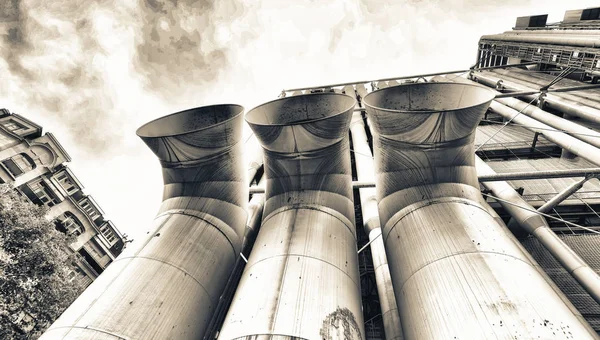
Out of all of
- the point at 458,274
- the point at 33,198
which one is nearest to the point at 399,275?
the point at 458,274

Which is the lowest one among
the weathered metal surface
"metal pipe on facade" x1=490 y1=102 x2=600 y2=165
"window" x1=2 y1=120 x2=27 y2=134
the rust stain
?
the rust stain

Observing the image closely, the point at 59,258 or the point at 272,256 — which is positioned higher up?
the point at 59,258

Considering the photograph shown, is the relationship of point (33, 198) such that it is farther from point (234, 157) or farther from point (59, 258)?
point (234, 157)

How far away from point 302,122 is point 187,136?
3.21 m

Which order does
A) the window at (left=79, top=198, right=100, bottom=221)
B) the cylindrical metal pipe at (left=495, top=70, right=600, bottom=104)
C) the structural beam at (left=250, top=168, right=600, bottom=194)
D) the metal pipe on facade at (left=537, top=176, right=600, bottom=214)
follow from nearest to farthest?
the structural beam at (left=250, top=168, right=600, bottom=194), the metal pipe on facade at (left=537, top=176, right=600, bottom=214), the cylindrical metal pipe at (left=495, top=70, right=600, bottom=104), the window at (left=79, top=198, right=100, bottom=221)

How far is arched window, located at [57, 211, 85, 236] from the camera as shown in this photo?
25250 millimetres

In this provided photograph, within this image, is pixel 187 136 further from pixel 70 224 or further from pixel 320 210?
pixel 70 224

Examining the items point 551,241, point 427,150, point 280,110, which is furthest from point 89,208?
point 551,241

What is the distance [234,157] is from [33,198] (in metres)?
26.5

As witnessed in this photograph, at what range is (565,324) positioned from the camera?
4.11m

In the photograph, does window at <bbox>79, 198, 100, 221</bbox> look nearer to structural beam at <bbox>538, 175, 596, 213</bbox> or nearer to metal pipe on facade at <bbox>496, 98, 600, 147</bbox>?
structural beam at <bbox>538, 175, 596, 213</bbox>

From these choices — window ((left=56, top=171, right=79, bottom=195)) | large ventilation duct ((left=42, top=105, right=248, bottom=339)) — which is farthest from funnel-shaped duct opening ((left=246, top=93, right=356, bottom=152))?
window ((left=56, top=171, right=79, bottom=195))

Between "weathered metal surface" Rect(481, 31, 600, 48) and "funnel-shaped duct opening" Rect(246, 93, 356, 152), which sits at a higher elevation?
"weathered metal surface" Rect(481, 31, 600, 48)

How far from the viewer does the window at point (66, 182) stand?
A: 26656 mm
